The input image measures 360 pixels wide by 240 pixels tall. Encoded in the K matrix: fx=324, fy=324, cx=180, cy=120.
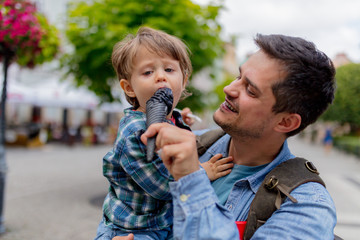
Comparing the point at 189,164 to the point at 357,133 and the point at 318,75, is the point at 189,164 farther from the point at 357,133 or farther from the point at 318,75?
the point at 357,133

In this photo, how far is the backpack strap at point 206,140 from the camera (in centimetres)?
186

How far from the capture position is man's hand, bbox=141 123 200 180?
1.06 m

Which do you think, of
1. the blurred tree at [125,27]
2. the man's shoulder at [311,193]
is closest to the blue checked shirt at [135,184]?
the man's shoulder at [311,193]

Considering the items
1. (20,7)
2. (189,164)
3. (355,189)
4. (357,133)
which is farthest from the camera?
(355,189)

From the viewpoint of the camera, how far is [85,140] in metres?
18.1

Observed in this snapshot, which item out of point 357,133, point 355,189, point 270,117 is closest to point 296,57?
point 270,117

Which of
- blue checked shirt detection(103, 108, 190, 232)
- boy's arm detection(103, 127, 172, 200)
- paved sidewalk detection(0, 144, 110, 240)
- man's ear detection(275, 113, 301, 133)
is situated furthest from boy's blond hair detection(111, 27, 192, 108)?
paved sidewalk detection(0, 144, 110, 240)

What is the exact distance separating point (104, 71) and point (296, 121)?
516 centimetres

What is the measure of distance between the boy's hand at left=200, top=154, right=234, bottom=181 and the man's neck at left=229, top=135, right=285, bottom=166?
6cm

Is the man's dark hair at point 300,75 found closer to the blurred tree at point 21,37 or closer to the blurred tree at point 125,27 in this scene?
the blurred tree at point 125,27

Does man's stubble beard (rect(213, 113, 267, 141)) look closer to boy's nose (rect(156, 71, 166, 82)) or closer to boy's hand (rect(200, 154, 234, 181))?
boy's hand (rect(200, 154, 234, 181))

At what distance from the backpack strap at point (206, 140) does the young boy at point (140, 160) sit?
0.54 ft

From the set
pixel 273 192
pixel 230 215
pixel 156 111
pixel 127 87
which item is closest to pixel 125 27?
pixel 127 87

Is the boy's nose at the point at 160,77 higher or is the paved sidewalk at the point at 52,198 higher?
the boy's nose at the point at 160,77
